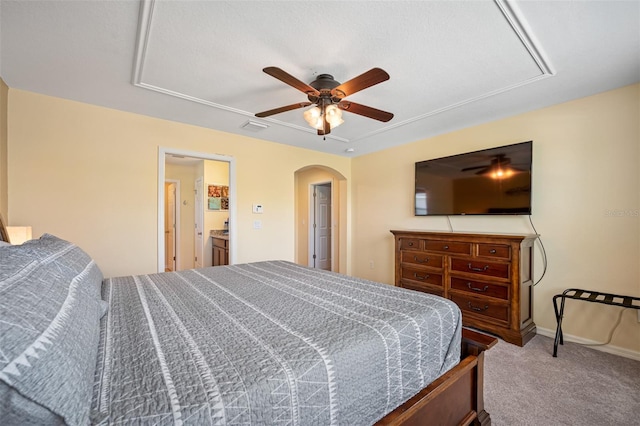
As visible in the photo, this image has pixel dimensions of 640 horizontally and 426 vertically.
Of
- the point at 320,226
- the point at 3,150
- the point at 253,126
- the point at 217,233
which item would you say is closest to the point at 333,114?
the point at 253,126

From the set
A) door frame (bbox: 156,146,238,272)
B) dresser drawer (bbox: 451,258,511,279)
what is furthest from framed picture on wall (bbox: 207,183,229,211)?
dresser drawer (bbox: 451,258,511,279)

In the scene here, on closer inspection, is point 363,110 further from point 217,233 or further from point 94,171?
point 217,233

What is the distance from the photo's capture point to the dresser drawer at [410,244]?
11.4 feet

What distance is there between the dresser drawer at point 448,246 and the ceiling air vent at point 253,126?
8.25 ft

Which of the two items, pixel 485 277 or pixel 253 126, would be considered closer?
pixel 485 277

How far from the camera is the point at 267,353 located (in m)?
0.90

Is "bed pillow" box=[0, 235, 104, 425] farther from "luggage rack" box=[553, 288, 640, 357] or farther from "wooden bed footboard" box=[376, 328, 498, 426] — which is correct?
"luggage rack" box=[553, 288, 640, 357]

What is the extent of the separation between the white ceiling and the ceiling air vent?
0.41m

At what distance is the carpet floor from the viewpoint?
1.65 metres

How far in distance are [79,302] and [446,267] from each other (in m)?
3.23

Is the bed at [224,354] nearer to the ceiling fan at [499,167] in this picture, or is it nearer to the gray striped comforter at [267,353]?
the gray striped comforter at [267,353]

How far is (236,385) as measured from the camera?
74 centimetres

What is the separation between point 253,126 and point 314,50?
1.68 metres

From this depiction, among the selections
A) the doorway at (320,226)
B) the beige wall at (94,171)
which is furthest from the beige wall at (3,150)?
the doorway at (320,226)
